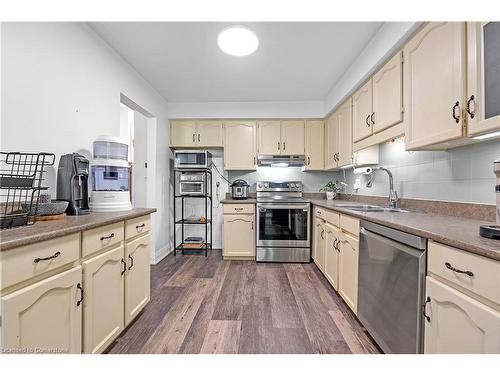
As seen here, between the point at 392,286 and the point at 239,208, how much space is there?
2190 millimetres

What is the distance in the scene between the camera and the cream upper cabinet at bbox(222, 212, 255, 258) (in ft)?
10.4

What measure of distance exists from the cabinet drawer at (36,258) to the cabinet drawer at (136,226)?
1.46 ft

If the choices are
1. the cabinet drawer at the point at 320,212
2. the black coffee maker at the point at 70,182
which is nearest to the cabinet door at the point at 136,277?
the black coffee maker at the point at 70,182

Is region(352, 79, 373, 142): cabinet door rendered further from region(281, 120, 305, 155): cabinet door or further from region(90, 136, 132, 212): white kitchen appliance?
region(90, 136, 132, 212): white kitchen appliance

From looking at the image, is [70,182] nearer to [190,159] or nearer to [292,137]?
[190,159]

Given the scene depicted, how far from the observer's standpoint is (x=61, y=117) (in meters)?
1.58

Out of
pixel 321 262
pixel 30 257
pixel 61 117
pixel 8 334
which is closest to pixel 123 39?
pixel 61 117

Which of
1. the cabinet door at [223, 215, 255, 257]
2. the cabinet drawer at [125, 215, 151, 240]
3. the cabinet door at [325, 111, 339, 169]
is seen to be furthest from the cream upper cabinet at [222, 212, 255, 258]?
the cabinet drawer at [125, 215, 151, 240]

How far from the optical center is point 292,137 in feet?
11.5

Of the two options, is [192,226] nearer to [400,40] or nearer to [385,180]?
[385,180]

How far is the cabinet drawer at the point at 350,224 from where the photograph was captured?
5.59 feet

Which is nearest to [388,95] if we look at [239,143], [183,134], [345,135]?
[345,135]

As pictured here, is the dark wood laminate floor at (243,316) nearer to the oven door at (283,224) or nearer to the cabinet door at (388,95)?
the oven door at (283,224)

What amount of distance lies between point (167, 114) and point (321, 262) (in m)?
3.07
